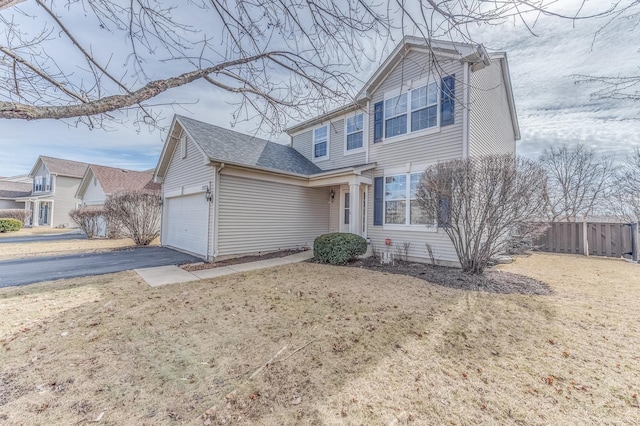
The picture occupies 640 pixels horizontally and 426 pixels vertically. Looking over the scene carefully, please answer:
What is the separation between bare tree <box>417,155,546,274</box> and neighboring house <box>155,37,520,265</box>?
800mm

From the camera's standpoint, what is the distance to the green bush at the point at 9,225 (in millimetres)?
18922

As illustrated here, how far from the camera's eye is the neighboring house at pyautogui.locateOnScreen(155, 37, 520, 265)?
8.16 meters

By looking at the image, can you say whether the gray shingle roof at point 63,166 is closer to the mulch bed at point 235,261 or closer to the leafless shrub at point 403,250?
the mulch bed at point 235,261

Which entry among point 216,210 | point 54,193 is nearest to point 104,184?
point 54,193

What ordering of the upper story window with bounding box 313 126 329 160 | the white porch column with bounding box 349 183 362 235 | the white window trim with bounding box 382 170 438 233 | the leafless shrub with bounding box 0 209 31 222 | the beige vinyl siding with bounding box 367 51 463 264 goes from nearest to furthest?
the beige vinyl siding with bounding box 367 51 463 264 < the white window trim with bounding box 382 170 438 233 < the white porch column with bounding box 349 183 362 235 < the upper story window with bounding box 313 126 329 160 < the leafless shrub with bounding box 0 209 31 222

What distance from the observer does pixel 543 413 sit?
2.13 m

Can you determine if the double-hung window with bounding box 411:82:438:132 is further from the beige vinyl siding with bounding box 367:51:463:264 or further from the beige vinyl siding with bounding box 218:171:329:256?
the beige vinyl siding with bounding box 218:171:329:256

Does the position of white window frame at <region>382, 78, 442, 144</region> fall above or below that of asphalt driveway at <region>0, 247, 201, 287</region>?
above

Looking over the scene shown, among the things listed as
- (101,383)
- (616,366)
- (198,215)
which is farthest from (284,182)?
(616,366)

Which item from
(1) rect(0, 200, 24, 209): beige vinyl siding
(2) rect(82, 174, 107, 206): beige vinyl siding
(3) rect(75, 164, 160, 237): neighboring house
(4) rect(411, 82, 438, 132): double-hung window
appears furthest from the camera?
(1) rect(0, 200, 24, 209): beige vinyl siding

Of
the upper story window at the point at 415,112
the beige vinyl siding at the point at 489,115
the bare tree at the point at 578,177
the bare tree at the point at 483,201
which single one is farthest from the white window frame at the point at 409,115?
the bare tree at the point at 578,177

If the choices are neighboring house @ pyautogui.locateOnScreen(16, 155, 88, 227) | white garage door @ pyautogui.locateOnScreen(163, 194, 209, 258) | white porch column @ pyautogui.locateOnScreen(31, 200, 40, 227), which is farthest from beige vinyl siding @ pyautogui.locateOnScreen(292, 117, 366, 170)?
white porch column @ pyautogui.locateOnScreen(31, 200, 40, 227)

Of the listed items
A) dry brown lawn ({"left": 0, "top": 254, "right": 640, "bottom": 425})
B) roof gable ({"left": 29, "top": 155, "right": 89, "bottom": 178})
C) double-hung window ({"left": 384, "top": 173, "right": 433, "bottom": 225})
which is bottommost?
dry brown lawn ({"left": 0, "top": 254, "right": 640, "bottom": 425})

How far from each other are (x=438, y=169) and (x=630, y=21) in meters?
4.11
